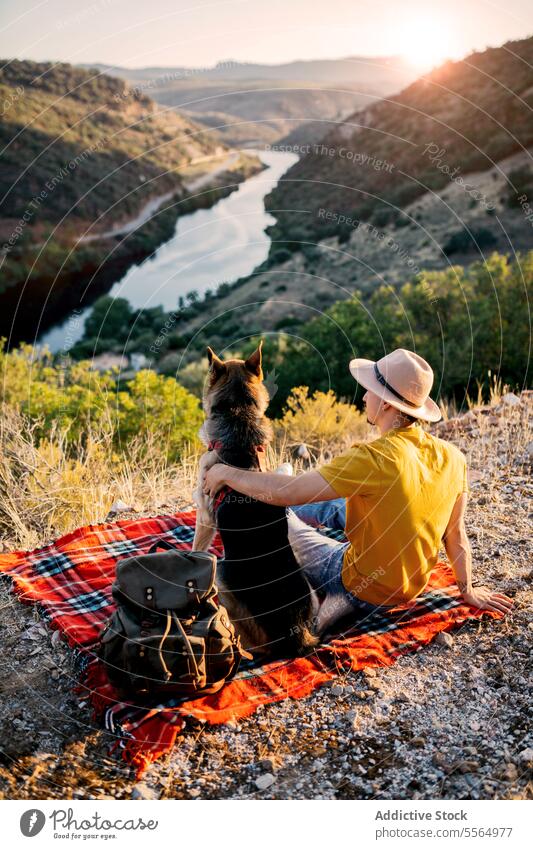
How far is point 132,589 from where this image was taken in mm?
3877

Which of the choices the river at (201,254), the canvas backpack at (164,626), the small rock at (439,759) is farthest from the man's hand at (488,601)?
the river at (201,254)

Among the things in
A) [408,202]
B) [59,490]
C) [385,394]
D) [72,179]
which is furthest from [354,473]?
[72,179]

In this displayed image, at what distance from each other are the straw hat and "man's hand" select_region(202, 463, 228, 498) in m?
1.02

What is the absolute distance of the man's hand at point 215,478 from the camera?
4.26 m

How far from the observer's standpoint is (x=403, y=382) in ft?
13.8

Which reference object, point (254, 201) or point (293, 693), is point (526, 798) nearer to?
point (293, 693)

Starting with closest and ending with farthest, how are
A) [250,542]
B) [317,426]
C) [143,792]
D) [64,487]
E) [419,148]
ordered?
1. [143,792]
2. [250,542]
3. [64,487]
4. [317,426]
5. [419,148]

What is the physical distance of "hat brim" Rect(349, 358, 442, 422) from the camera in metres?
4.22

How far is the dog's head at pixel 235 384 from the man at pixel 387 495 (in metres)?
0.60

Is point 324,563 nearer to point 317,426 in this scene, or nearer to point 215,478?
point 215,478

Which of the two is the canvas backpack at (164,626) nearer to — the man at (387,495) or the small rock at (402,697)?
the man at (387,495)

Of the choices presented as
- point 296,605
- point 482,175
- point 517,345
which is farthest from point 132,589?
point 482,175

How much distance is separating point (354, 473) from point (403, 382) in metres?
0.71

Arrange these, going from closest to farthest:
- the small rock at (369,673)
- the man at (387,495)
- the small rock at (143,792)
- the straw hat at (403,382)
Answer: the small rock at (143,792)
the man at (387,495)
the straw hat at (403,382)
the small rock at (369,673)
